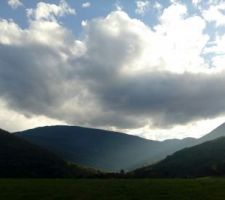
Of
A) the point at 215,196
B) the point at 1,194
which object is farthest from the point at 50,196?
the point at 215,196

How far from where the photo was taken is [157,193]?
171 ft

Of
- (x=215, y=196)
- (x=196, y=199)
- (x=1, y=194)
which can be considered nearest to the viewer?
(x=196, y=199)

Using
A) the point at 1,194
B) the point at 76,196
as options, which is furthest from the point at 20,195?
the point at 76,196

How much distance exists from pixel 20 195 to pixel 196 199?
19.9 metres

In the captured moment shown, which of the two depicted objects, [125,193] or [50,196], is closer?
[50,196]

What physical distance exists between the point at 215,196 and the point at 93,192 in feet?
47.0

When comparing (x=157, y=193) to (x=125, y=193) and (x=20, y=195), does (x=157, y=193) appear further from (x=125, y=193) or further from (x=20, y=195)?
(x=20, y=195)

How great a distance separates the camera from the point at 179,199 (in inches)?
1797

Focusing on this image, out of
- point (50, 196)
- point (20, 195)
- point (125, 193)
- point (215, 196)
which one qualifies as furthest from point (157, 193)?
point (20, 195)

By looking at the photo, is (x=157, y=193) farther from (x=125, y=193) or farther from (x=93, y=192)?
(x=93, y=192)

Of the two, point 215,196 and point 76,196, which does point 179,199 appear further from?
point 76,196

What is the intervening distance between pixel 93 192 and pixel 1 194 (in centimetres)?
1085

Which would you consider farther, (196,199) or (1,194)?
(1,194)

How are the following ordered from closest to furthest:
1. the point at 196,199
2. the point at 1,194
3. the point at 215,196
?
the point at 196,199
the point at 215,196
the point at 1,194
